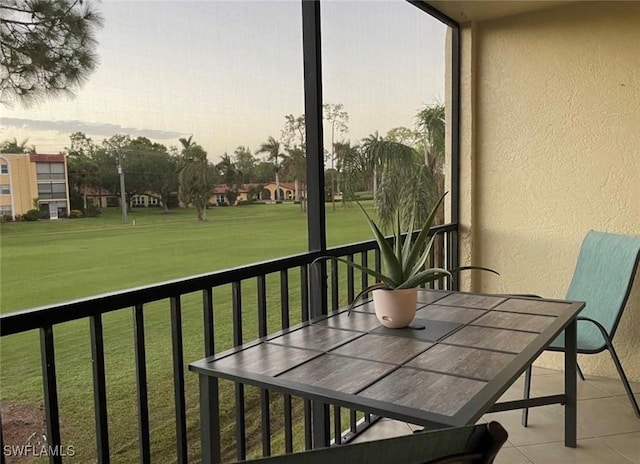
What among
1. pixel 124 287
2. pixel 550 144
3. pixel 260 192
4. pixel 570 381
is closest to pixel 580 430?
pixel 570 381

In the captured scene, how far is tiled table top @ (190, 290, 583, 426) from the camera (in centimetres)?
141

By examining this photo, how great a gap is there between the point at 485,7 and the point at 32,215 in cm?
296

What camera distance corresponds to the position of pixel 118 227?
75.7 inches

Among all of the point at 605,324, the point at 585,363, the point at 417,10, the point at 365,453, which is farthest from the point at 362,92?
the point at 365,453

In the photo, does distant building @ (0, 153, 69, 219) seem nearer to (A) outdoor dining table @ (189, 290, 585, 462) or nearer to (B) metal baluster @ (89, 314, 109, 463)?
(B) metal baluster @ (89, 314, 109, 463)

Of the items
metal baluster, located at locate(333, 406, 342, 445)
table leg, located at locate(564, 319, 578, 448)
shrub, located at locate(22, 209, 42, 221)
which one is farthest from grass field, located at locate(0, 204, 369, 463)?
table leg, located at locate(564, 319, 578, 448)

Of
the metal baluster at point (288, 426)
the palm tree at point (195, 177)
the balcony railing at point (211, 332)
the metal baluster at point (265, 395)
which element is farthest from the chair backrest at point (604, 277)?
the palm tree at point (195, 177)

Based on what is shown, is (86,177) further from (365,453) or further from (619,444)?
(619,444)

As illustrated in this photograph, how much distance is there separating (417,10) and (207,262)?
2.21 m

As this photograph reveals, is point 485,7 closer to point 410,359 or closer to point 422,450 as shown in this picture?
point 410,359

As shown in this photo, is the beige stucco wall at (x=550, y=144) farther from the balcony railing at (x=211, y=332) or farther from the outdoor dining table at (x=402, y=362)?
the outdoor dining table at (x=402, y=362)

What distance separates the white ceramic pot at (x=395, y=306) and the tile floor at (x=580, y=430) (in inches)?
39.4

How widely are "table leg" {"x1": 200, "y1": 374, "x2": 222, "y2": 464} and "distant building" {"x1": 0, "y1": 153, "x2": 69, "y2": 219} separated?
0.67 m

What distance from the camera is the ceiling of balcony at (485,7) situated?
11.1 ft
